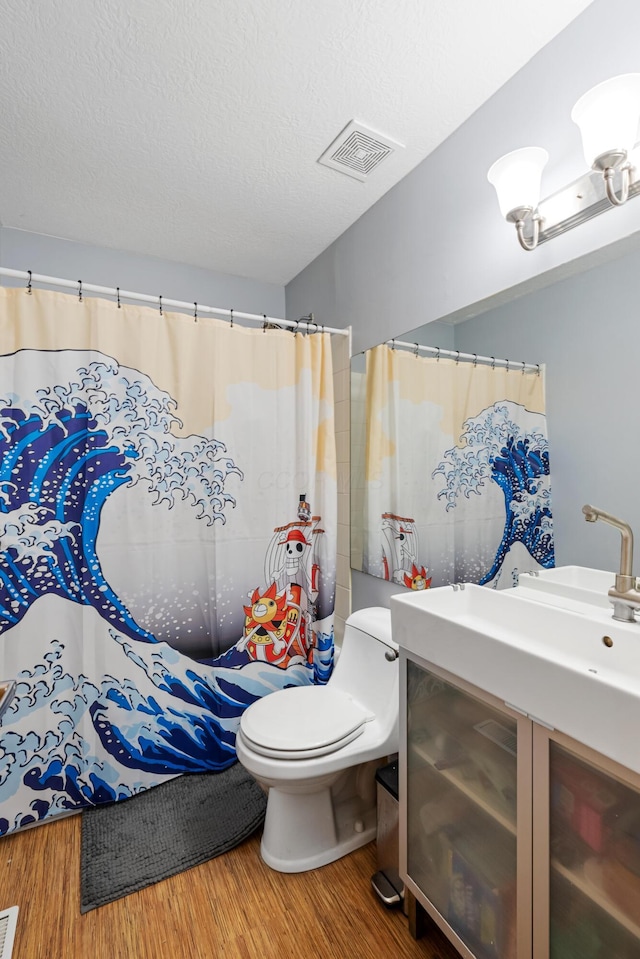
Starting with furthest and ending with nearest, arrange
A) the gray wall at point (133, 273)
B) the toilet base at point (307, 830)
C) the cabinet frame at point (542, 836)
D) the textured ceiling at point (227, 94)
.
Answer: the gray wall at point (133, 273), the toilet base at point (307, 830), the textured ceiling at point (227, 94), the cabinet frame at point (542, 836)

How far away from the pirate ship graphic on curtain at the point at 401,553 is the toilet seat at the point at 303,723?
512 mm

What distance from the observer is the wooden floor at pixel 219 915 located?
1267 millimetres

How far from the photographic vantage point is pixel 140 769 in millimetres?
1857

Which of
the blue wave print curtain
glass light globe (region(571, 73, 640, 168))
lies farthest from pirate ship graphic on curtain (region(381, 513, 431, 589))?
glass light globe (region(571, 73, 640, 168))

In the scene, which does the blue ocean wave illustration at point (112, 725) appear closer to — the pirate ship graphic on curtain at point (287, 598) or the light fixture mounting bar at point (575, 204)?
→ the pirate ship graphic on curtain at point (287, 598)

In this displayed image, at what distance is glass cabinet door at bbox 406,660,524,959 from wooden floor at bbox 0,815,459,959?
0.75 feet

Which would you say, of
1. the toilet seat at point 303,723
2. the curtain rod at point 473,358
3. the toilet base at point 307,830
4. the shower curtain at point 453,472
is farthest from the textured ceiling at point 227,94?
the toilet base at point 307,830

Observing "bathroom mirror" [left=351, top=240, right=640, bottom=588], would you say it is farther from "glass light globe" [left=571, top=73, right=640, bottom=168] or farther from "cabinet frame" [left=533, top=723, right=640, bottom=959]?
"cabinet frame" [left=533, top=723, right=640, bottom=959]

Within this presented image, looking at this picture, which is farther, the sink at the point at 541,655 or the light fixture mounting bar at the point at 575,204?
the light fixture mounting bar at the point at 575,204

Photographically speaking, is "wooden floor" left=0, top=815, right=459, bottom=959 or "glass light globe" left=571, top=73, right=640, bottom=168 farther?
"wooden floor" left=0, top=815, right=459, bottom=959

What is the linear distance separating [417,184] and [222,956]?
2589mm

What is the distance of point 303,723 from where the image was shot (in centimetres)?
158

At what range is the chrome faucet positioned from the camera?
1.10m

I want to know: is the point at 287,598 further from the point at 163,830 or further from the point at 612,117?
the point at 612,117
